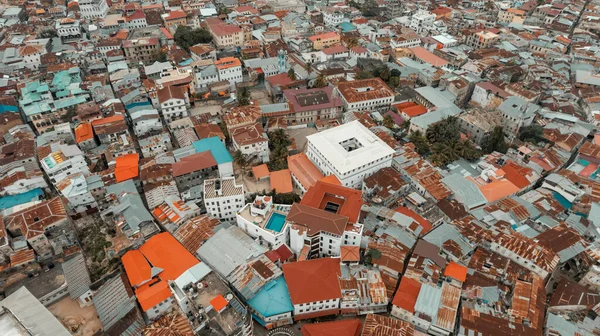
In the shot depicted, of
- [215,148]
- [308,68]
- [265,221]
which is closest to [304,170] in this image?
[265,221]

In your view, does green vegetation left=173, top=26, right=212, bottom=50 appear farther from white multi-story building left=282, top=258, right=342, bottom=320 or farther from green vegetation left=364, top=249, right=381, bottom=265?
green vegetation left=364, top=249, right=381, bottom=265

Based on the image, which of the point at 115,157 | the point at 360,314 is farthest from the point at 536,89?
the point at 115,157

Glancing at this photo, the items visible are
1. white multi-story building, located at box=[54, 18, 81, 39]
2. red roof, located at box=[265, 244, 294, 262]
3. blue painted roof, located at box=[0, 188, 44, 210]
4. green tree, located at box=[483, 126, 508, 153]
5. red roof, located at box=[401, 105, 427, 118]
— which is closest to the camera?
red roof, located at box=[265, 244, 294, 262]

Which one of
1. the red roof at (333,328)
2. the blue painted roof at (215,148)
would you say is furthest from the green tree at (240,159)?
the red roof at (333,328)

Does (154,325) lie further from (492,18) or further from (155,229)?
(492,18)

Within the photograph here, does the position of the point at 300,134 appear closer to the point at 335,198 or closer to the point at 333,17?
the point at 335,198

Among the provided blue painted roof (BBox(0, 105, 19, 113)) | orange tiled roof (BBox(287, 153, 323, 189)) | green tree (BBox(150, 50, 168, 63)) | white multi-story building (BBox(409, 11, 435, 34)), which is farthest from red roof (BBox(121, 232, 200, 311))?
white multi-story building (BBox(409, 11, 435, 34))
